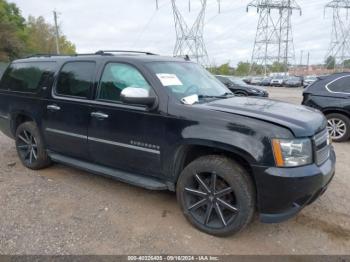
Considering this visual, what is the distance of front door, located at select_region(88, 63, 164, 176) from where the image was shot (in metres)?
3.66

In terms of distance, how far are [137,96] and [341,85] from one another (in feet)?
19.2

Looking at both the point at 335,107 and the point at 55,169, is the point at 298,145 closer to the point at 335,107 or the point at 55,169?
the point at 55,169

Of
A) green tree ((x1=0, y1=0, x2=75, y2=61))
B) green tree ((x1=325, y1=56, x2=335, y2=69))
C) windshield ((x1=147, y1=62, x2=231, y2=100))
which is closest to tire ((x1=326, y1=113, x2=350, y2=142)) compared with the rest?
windshield ((x1=147, y1=62, x2=231, y2=100))

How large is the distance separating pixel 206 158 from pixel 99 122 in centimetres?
148

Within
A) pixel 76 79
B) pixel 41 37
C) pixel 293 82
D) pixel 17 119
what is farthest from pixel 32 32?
pixel 76 79

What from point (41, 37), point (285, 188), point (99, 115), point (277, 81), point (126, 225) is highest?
point (41, 37)

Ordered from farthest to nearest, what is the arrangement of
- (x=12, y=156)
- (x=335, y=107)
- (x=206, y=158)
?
(x=335, y=107)
(x=12, y=156)
(x=206, y=158)

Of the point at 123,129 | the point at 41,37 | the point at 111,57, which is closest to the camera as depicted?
the point at 123,129

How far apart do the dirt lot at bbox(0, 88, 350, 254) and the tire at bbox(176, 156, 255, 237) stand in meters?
0.15

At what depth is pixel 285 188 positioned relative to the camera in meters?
2.96

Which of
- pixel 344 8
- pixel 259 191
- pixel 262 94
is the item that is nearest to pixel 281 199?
pixel 259 191

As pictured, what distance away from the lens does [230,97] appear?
4.18 meters

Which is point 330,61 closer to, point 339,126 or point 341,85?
point 341,85

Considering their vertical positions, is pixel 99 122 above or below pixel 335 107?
above
